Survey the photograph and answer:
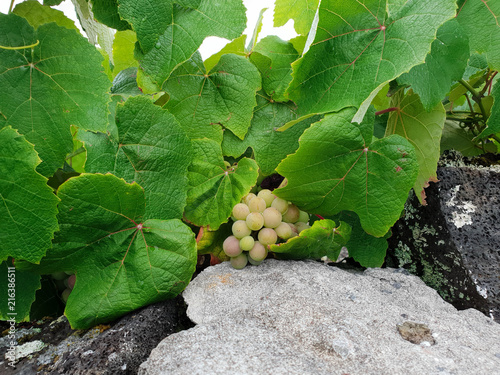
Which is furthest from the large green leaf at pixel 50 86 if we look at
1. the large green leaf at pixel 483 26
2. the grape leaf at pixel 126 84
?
the large green leaf at pixel 483 26

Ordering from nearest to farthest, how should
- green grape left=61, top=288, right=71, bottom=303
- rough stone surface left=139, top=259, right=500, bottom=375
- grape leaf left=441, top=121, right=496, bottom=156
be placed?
rough stone surface left=139, top=259, right=500, bottom=375 < green grape left=61, top=288, right=71, bottom=303 < grape leaf left=441, top=121, right=496, bottom=156

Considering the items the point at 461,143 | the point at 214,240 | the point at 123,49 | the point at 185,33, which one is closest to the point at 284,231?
the point at 214,240

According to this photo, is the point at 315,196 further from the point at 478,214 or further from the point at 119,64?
the point at 119,64

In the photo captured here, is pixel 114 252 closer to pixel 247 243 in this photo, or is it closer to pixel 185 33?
pixel 247 243

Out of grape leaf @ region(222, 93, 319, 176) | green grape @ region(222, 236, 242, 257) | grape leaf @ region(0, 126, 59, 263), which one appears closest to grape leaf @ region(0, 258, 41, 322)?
grape leaf @ region(0, 126, 59, 263)

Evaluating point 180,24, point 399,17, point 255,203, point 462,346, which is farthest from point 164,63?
point 462,346

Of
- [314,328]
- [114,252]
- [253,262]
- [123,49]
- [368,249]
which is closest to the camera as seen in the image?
[314,328]

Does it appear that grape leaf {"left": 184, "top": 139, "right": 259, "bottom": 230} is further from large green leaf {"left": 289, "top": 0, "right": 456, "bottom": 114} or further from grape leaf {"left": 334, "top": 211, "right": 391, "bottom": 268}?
grape leaf {"left": 334, "top": 211, "right": 391, "bottom": 268}
